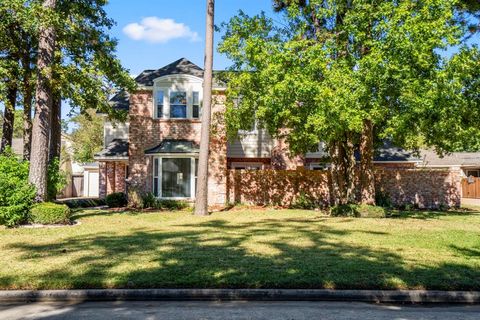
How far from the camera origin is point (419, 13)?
13.6 metres

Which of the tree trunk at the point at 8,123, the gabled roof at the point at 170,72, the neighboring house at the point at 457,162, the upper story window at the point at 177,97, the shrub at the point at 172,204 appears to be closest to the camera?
the tree trunk at the point at 8,123

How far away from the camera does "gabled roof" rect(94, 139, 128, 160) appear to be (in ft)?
74.0

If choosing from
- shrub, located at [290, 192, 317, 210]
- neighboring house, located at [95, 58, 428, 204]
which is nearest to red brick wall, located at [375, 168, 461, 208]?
shrub, located at [290, 192, 317, 210]

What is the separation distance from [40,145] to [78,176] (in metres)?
23.6

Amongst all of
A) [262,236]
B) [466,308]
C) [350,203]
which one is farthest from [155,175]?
[466,308]

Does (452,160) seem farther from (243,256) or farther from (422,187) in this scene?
(243,256)

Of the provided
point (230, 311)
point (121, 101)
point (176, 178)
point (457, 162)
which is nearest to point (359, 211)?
point (176, 178)

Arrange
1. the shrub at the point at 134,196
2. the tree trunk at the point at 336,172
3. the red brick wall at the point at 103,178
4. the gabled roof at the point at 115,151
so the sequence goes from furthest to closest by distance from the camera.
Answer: the red brick wall at the point at 103,178, the gabled roof at the point at 115,151, the shrub at the point at 134,196, the tree trunk at the point at 336,172

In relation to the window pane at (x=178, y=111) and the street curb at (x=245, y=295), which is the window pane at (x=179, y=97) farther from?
the street curb at (x=245, y=295)

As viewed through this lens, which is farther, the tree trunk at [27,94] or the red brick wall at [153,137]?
the red brick wall at [153,137]

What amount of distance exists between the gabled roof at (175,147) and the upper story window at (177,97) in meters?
1.41

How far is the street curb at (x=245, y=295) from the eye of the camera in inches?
223

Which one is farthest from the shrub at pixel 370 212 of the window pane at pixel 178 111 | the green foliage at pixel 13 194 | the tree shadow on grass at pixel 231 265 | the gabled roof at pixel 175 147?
the green foliage at pixel 13 194

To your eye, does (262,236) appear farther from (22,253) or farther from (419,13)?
(419,13)
